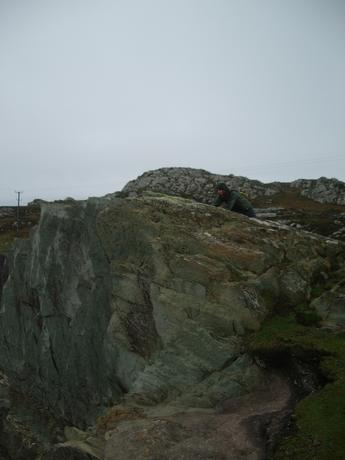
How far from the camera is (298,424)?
12.5 meters

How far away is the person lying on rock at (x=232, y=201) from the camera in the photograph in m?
24.1

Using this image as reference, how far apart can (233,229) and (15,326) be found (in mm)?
20592

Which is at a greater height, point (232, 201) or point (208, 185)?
point (208, 185)

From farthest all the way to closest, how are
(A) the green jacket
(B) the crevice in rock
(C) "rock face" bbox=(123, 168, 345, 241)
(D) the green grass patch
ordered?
(C) "rock face" bbox=(123, 168, 345, 241), (A) the green jacket, (B) the crevice in rock, (D) the green grass patch

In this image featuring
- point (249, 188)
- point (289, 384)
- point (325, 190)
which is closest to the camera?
point (289, 384)

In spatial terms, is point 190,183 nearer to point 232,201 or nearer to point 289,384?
point 232,201

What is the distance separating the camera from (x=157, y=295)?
19578mm

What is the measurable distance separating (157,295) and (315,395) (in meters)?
8.51

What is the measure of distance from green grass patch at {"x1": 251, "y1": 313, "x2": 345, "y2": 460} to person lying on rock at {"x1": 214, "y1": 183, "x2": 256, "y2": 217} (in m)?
→ 8.38

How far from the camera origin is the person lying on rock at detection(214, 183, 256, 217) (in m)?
24.1

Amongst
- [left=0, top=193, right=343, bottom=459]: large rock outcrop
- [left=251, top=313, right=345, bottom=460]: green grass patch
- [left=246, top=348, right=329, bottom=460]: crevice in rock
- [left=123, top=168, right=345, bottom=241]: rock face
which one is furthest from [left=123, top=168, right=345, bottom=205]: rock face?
[left=246, top=348, right=329, bottom=460]: crevice in rock

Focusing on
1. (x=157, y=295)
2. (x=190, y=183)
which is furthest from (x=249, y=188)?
(x=157, y=295)

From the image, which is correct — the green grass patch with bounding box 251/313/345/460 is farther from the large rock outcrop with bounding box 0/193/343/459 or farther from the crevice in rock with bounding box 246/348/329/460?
the large rock outcrop with bounding box 0/193/343/459

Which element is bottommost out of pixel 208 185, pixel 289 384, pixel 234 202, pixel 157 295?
pixel 289 384
